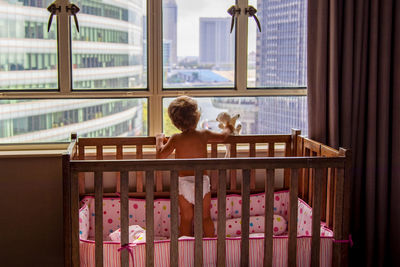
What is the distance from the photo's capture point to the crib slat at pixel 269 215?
2.11 meters

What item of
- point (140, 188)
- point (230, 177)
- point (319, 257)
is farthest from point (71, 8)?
point (319, 257)

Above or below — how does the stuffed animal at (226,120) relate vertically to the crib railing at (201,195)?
above

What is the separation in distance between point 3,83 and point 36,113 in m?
0.26

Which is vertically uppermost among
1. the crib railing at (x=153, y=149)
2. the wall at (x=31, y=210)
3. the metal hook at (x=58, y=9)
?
the metal hook at (x=58, y=9)

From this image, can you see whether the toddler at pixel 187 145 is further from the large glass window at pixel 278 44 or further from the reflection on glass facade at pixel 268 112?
the large glass window at pixel 278 44

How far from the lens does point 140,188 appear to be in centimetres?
285

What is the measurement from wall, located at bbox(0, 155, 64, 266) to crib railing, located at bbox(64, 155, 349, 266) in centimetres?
80

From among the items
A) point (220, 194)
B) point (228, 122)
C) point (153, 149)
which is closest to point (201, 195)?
point (220, 194)

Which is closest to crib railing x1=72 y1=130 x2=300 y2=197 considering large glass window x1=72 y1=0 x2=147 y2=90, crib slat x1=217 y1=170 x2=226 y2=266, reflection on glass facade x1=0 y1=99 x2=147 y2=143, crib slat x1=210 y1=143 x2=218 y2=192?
crib slat x1=210 y1=143 x2=218 y2=192

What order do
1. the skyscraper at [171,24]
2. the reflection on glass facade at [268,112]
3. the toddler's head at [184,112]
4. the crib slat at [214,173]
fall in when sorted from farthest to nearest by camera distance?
1. the reflection on glass facade at [268,112]
2. the skyscraper at [171,24]
3. the crib slat at [214,173]
4. the toddler's head at [184,112]

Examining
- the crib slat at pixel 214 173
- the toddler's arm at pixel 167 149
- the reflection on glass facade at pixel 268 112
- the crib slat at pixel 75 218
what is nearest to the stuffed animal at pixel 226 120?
the crib slat at pixel 214 173

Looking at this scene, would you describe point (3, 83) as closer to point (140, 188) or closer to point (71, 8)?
point (71, 8)

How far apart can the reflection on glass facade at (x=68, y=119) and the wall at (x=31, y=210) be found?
0.21 m

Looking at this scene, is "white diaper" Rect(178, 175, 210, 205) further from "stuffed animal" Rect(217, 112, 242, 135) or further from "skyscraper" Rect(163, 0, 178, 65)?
"skyscraper" Rect(163, 0, 178, 65)
